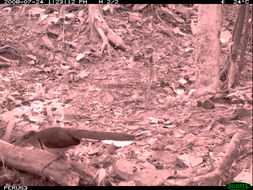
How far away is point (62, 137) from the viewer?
6.27 ft

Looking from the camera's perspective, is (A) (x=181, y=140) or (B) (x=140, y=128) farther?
(B) (x=140, y=128)

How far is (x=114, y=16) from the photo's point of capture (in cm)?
322

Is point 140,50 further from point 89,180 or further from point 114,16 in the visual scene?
point 89,180

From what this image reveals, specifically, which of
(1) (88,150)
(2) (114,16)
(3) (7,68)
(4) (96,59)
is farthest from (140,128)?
(3) (7,68)

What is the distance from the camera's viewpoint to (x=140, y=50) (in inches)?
113

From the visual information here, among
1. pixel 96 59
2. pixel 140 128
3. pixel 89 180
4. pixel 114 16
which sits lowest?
pixel 89 180

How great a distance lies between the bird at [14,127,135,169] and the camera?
1.91m

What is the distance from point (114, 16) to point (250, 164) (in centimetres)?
187

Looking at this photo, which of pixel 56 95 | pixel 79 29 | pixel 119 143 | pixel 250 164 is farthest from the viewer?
pixel 79 29

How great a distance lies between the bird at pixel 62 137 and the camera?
6.28ft

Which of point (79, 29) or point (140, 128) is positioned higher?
point (79, 29)

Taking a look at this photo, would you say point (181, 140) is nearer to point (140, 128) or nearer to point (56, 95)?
point (140, 128)

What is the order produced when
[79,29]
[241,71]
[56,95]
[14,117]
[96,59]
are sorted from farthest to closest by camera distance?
1. [79,29]
2. [96,59]
3. [56,95]
4. [14,117]
5. [241,71]

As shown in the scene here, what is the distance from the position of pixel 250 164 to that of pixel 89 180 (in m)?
0.74
